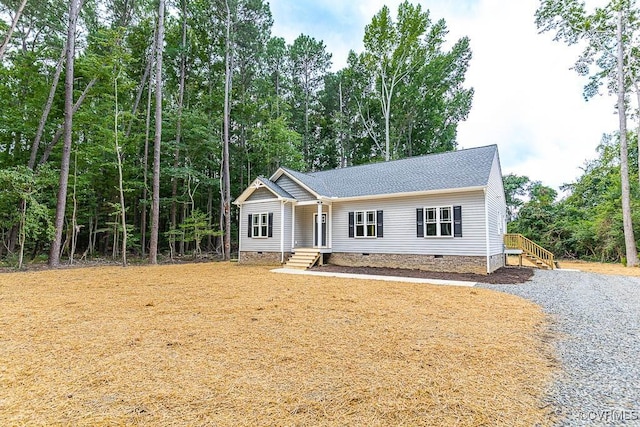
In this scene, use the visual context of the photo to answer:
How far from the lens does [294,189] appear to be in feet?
49.8

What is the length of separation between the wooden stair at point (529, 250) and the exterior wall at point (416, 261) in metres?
3.76

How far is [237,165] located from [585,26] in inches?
912

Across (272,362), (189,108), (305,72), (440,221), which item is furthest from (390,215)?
(305,72)

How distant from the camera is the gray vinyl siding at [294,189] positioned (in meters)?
14.6

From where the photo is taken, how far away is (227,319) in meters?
5.06

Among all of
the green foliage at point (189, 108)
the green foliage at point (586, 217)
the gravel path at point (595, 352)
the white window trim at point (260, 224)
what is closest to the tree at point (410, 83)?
the green foliage at point (189, 108)

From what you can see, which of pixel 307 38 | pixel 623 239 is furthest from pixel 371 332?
pixel 307 38

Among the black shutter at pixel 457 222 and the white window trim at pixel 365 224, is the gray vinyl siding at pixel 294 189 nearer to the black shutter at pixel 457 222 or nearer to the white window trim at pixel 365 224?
the white window trim at pixel 365 224

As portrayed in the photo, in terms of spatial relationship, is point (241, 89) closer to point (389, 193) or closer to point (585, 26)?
point (389, 193)

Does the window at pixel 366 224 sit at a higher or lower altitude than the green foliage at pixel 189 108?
lower

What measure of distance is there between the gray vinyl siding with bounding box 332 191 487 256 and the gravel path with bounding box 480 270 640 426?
3.29m

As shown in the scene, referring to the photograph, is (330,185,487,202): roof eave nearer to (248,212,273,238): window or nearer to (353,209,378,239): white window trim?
(353,209,378,239): white window trim

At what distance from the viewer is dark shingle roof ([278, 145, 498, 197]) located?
11812 millimetres

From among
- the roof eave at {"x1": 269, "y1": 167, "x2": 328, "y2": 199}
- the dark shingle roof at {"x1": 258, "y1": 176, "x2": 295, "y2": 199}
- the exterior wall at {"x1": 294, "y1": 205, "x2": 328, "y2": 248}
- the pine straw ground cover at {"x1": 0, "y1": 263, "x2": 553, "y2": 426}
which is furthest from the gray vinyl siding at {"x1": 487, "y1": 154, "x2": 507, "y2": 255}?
the dark shingle roof at {"x1": 258, "y1": 176, "x2": 295, "y2": 199}
